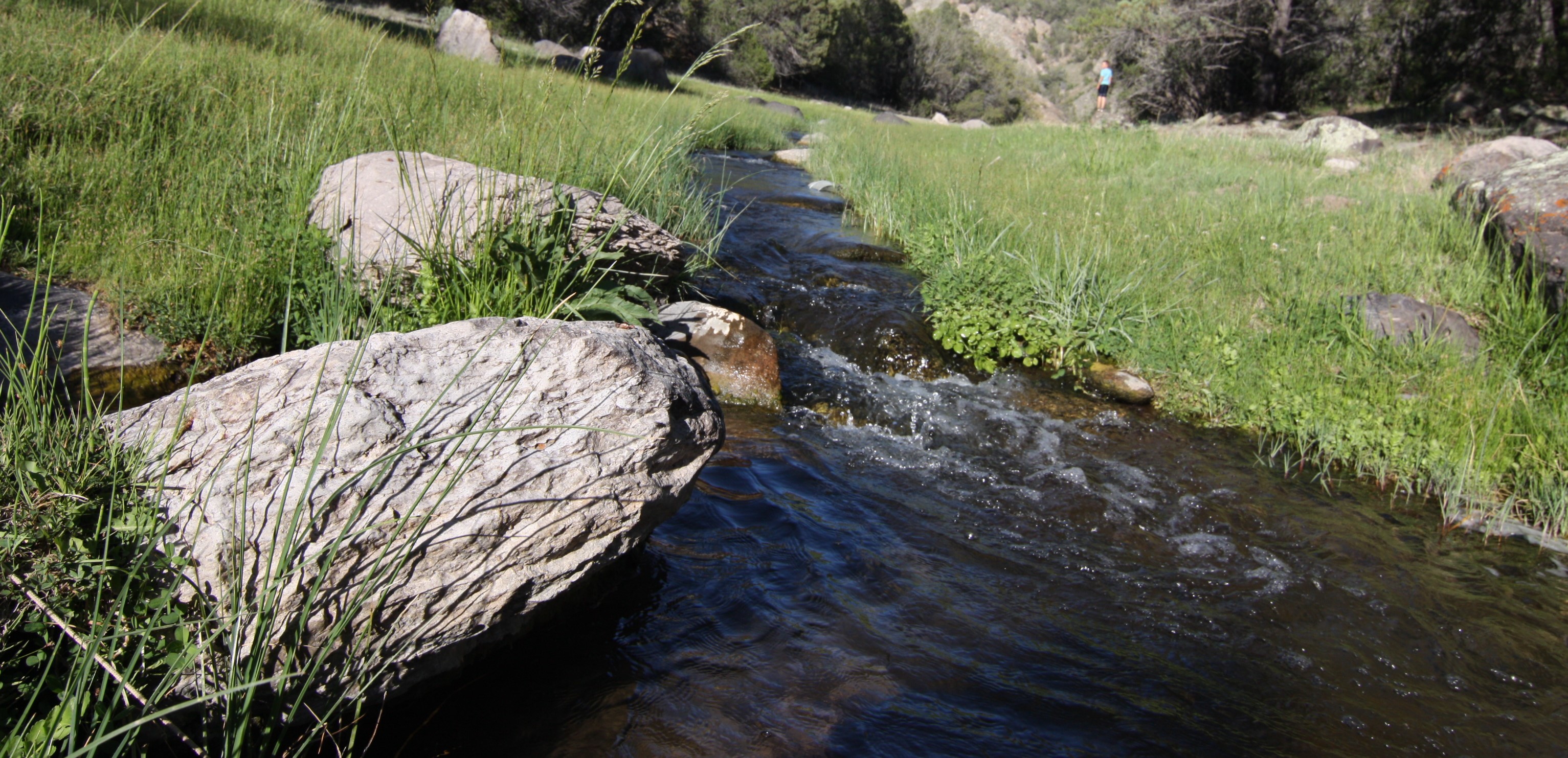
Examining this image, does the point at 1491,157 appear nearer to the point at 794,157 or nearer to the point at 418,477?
the point at 794,157

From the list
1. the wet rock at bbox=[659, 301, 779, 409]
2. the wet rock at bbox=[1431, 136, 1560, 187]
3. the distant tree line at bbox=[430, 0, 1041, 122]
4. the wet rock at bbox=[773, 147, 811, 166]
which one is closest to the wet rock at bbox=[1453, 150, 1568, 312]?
the wet rock at bbox=[1431, 136, 1560, 187]

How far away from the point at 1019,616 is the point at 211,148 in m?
4.81

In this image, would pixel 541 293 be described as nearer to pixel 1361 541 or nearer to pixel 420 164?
pixel 420 164

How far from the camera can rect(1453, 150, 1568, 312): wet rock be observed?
18.7 ft

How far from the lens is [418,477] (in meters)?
2.12

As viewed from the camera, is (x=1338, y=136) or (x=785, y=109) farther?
(x=785, y=109)

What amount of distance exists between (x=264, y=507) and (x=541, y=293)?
1656 mm

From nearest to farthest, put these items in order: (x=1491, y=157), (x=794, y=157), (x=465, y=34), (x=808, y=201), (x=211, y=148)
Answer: (x=211, y=148)
(x=1491, y=157)
(x=808, y=201)
(x=794, y=157)
(x=465, y=34)

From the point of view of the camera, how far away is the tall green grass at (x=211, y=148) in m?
3.54

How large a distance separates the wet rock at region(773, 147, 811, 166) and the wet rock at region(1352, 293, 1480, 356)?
29.8 feet

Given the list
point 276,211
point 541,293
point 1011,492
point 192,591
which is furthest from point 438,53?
point 192,591

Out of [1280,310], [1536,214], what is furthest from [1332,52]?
[1280,310]

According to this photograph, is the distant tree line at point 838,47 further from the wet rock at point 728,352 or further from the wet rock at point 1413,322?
the wet rock at point 1413,322

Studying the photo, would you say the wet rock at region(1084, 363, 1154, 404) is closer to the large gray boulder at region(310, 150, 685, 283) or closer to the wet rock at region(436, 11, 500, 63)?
the large gray boulder at region(310, 150, 685, 283)
